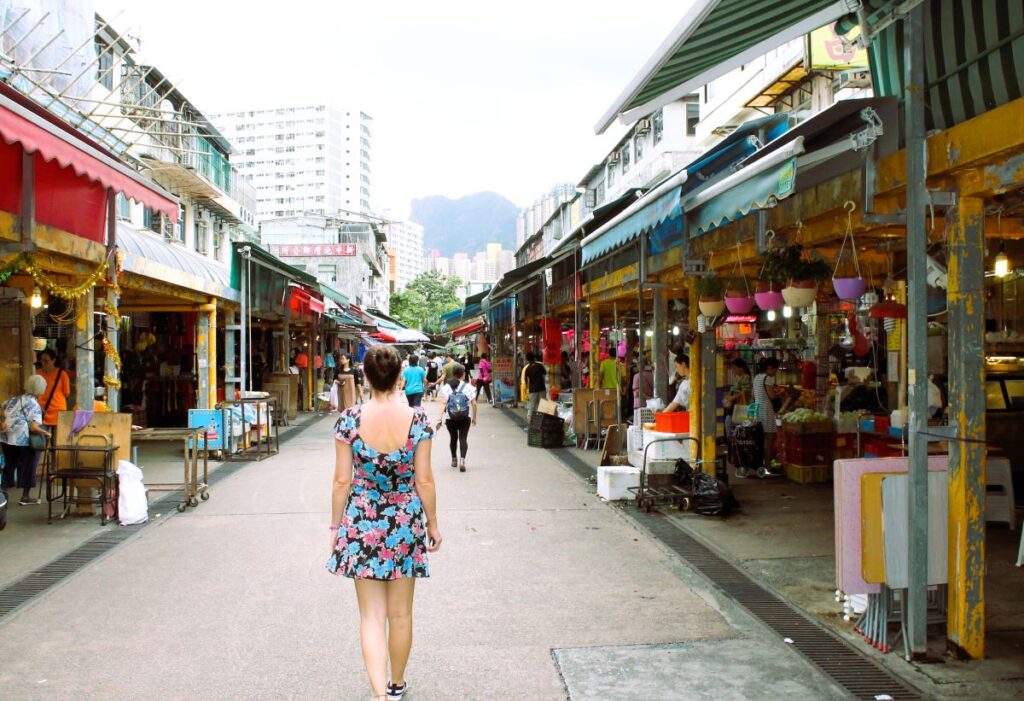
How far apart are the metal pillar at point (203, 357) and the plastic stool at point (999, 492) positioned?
509 inches

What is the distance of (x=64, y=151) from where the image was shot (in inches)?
247

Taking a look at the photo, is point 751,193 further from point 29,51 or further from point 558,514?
point 29,51

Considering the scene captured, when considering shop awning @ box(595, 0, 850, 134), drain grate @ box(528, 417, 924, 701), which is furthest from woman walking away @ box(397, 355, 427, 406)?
shop awning @ box(595, 0, 850, 134)

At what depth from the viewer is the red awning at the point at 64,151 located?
5535mm

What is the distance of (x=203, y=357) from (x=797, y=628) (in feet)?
43.5

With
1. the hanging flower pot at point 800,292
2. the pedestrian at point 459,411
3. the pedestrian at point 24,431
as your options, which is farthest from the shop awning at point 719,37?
the pedestrian at point 24,431

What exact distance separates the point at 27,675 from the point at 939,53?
20.3 feet

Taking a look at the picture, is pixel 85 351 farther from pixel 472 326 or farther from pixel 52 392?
pixel 472 326

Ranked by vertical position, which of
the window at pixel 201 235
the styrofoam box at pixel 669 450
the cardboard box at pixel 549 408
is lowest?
the styrofoam box at pixel 669 450

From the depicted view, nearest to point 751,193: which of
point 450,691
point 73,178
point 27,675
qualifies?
point 450,691

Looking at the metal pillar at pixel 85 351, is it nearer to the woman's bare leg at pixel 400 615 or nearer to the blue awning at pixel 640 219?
the blue awning at pixel 640 219

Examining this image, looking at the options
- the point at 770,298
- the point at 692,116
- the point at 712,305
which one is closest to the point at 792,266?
the point at 770,298

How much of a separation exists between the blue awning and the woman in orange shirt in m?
6.90

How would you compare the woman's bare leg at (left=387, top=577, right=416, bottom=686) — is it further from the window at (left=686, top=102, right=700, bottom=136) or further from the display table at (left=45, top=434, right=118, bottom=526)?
the window at (left=686, top=102, right=700, bottom=136)
